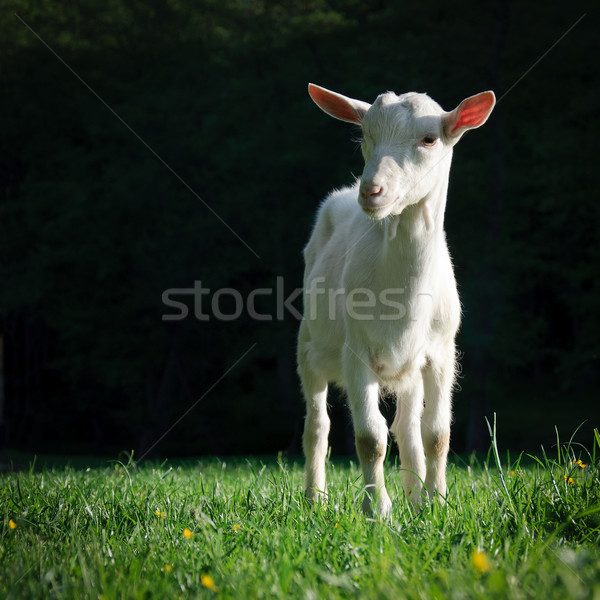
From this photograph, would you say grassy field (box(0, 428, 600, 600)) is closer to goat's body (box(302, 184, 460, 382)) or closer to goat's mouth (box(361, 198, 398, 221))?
goat's body (box(302, 184, 460, 382))

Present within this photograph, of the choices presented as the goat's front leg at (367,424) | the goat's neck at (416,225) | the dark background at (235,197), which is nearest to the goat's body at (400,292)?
the goat's neck at (416,225)

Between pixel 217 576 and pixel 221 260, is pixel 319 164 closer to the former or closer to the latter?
pixel 221 260

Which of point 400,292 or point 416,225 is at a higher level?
point 416,225

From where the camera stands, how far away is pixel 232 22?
20.5 metres

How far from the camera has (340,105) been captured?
4059 millimetres

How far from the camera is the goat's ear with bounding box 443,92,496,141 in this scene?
3.69 metres

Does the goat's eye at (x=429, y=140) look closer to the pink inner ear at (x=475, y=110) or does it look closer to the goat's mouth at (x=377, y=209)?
the pink inner ear at (x=475, y=110)

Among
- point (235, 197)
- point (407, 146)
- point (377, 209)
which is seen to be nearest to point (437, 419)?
point (377, 209)

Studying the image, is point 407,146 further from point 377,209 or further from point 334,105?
point 334,105

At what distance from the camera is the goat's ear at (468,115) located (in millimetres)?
3693

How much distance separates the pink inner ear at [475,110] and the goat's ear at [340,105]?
0.55 metres

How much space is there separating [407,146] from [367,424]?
1385 mm

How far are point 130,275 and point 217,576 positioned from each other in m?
18.6

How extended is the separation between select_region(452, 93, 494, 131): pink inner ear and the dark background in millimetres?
10548
